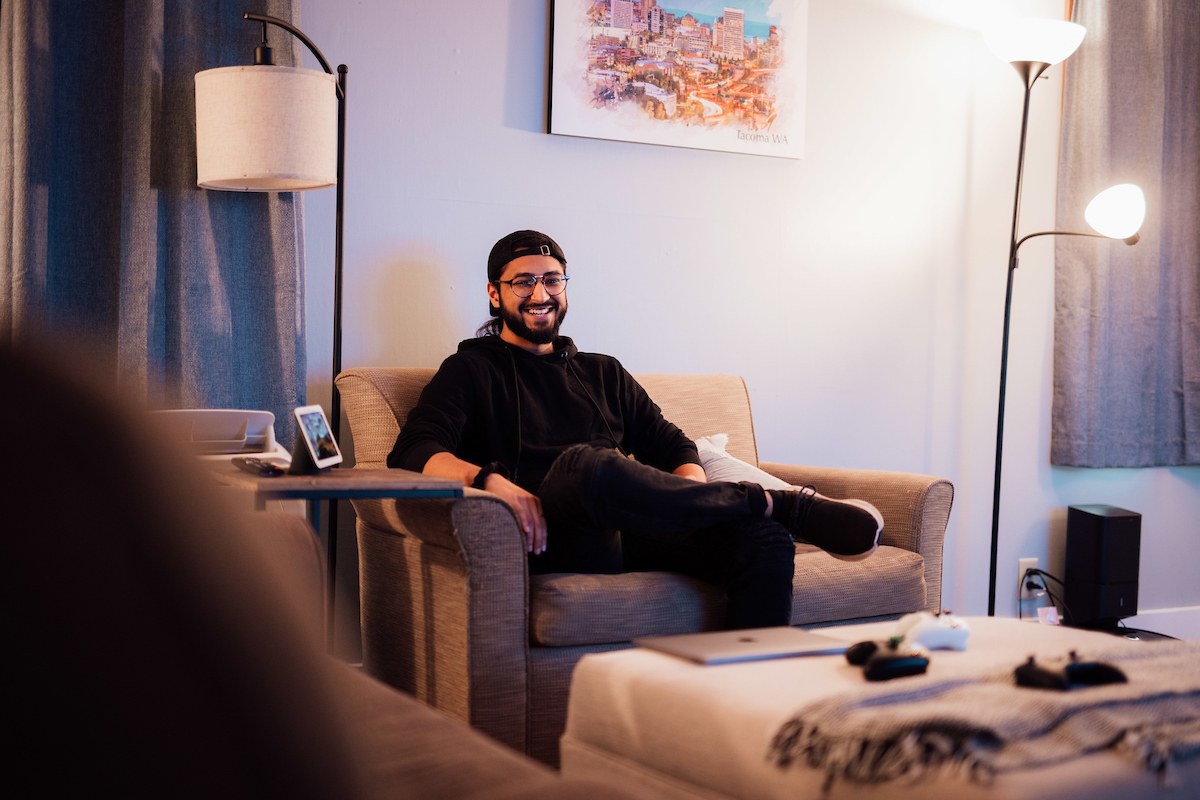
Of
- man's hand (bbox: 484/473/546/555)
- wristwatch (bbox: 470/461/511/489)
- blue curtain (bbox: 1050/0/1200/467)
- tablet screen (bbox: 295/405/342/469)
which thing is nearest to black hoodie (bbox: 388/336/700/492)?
wristwatch (bbox: 470/461/511/489)

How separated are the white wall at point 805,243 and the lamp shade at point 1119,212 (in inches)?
17.3

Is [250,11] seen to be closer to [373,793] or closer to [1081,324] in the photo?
[373,793]

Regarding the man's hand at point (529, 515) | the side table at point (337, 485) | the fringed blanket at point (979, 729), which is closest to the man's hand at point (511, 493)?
the man's hand at point (529, 515)

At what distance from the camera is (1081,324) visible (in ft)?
12.2

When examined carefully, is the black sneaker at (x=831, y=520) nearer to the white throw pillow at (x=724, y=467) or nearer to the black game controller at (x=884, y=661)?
the white throw pillow at (x=724, y=467)

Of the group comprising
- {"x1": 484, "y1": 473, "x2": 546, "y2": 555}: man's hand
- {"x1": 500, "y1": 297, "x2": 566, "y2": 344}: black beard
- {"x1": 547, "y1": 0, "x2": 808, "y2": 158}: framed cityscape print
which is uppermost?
{"x1": 547, "y1": 0, "x2": 808, "y2": 158}: framed cityscape print

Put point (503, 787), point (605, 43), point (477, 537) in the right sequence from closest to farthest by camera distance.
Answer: point (503, 787) < point (477, 537) < point (605, 43)

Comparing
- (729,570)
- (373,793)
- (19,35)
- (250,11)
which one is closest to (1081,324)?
(729,570)

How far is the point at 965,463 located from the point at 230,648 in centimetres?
375

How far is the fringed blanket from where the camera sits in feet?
3.37

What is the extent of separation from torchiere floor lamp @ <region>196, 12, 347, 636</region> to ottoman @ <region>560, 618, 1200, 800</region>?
1060 millimetres

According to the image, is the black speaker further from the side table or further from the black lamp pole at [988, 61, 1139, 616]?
the side table

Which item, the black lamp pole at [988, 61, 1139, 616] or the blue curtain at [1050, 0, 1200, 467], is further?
the blue curtain at [1050, 0, 1200, 467]

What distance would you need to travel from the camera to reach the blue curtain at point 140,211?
239cm
